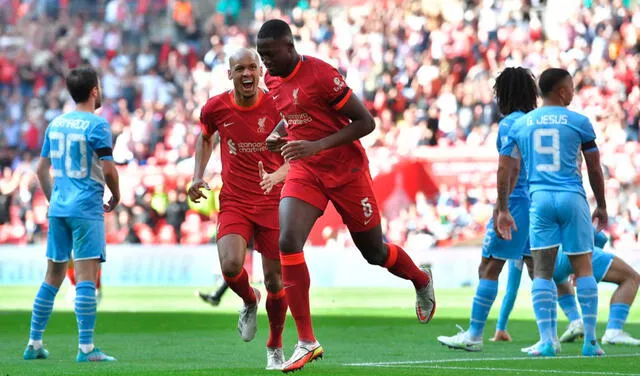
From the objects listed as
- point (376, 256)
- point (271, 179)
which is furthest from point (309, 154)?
point (376, 256)

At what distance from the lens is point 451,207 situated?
26531 mm

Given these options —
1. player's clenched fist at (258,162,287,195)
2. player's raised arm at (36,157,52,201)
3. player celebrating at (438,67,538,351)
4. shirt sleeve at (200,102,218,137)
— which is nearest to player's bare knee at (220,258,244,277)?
player's clenched fist at (258,162,287,195)

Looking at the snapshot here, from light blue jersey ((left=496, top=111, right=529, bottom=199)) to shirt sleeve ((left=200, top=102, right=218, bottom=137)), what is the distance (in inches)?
89.9

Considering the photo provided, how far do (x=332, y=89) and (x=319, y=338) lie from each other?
4.87m

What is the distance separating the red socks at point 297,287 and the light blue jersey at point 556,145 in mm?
2266

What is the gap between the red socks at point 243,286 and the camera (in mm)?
10227

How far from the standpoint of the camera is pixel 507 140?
10.5 meters

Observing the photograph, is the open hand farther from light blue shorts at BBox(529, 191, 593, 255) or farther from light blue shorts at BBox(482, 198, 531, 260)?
light blue shorts at BBox(529, 191, 593, 255)

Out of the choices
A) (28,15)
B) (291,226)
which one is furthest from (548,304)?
(28,15)

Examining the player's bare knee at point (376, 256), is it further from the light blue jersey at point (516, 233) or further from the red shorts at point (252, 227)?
the light blue jersey at point (516, 233)

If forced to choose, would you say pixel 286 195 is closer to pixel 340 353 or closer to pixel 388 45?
pixel 340 353

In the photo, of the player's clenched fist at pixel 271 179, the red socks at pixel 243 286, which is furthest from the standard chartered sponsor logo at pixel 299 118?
the red socks at pixel 243 286

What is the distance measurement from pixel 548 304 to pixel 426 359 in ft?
3.35

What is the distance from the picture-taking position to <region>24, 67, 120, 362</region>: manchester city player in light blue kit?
10.6 meters
